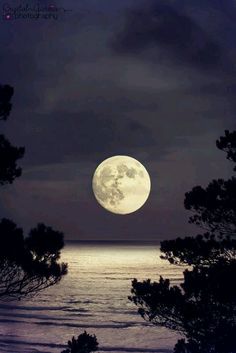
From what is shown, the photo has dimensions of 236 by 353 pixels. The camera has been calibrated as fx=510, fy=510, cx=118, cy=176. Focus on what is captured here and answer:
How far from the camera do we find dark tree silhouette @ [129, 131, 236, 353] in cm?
1493

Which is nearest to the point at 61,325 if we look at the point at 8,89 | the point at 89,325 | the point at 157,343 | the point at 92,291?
the point at 89,325

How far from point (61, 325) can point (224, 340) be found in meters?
39.9

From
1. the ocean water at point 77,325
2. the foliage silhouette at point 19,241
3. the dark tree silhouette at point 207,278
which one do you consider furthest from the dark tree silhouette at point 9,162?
the ocean water at point 77,325

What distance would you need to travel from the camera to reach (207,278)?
48.8 feet

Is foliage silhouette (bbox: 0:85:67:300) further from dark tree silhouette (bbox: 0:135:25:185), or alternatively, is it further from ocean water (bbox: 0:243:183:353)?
ocean water (bbox: 0:243:183:353)

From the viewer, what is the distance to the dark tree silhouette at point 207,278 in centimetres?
1493

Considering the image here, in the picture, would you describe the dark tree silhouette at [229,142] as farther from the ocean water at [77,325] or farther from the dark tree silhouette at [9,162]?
the ocean water at [77,325]

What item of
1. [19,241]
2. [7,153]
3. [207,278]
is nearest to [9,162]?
[7,153]

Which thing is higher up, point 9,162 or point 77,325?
point 9,162

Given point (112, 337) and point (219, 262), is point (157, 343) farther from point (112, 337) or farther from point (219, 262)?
point (219, 262)

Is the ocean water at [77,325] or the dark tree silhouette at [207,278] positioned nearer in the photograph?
the dark tree silhouette at [207,278]

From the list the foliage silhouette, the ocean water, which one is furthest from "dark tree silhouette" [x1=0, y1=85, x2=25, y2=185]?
the ocean water

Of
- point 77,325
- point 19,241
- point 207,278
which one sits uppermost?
point 19,241

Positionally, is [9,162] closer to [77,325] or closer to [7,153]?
[7,153]
